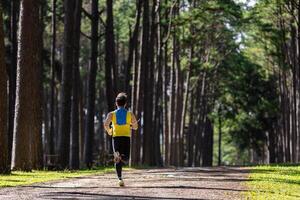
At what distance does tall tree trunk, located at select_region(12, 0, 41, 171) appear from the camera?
61.2 feet

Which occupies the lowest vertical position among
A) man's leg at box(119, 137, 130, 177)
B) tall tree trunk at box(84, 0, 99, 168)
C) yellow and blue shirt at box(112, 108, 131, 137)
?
man's leg at box(119, 137, 130, 177)

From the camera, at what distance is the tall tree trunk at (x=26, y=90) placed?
1866cm

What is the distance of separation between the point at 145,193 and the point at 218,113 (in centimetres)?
5275

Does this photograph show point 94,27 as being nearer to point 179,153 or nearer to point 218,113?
point 179,153

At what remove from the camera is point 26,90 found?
18.7 metres

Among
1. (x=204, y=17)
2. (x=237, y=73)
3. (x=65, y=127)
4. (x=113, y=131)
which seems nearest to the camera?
(x=113, y=131)

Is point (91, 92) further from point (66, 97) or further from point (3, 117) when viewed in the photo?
point (3, 117)

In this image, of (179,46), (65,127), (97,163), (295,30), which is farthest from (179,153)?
(65,127)

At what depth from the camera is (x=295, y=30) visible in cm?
4172

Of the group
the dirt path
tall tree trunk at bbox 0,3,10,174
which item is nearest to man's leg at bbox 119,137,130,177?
the dirt path

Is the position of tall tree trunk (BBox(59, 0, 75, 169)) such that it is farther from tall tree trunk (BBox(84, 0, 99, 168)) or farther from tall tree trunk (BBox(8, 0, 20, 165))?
tall tree trunk (BBox(8, 0, 20, 165))

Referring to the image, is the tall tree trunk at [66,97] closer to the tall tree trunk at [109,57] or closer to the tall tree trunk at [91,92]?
the tall tree trunk at [91,92]

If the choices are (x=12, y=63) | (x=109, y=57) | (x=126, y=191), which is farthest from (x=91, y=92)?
(x=126, y=191)

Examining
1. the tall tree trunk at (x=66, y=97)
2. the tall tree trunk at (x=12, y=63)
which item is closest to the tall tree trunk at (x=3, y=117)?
the tall tree trunk at (x=66, y=97)
